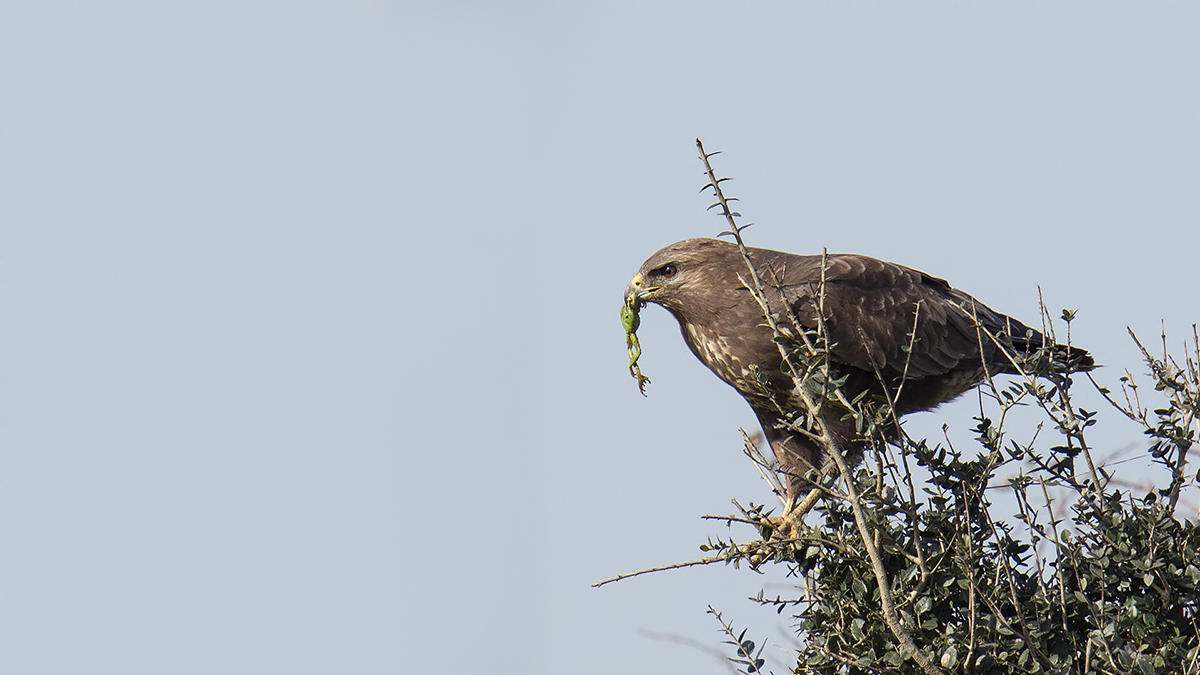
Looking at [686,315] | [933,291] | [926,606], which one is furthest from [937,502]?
[933,291]

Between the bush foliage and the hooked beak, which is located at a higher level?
the hooked beak

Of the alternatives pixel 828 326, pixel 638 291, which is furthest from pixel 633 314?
pixel 828 326

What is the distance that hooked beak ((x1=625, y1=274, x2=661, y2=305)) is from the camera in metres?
5.79

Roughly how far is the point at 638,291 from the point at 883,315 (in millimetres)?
1201

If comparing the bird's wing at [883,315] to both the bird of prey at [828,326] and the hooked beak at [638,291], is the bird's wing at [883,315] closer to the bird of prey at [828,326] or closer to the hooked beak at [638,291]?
the bird of prey at [828,326]

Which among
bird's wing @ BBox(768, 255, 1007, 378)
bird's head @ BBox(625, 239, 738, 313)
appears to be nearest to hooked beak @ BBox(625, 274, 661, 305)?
bird's head @ BBox(625, 239, 738, 313)

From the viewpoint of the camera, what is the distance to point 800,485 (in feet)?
17.3

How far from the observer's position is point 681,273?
226 inches

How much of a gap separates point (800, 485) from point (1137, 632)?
6.89 feet

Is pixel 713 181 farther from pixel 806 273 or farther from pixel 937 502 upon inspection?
pixel 806 273

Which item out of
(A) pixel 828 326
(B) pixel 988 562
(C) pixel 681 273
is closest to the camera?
(B) pixel 988 562

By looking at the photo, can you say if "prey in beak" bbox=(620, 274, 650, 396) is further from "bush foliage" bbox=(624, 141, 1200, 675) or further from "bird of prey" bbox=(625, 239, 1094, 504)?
"bush foliage" bbox=(624, 141, 1200, 675)

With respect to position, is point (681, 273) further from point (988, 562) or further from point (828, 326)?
point (988, 562)

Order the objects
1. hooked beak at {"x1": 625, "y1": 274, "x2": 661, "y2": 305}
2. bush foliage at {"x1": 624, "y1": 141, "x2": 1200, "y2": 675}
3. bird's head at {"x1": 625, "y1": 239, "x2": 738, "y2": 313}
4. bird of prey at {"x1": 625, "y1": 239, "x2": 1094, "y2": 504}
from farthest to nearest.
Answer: hooked beak at {"x1": 625, "y1": 274, "x2": 661, "y2": 305}
bird's head at {"x1": 625, "y1": 239, "x2": 738, "y2": 313}
bird of prey at {"x1": 625, "y1": 239, "x2": 1094, "y2": 504}
bush foliage at {"x1": 624, "y1": 141, "x2": 1200, "y2": 675}
